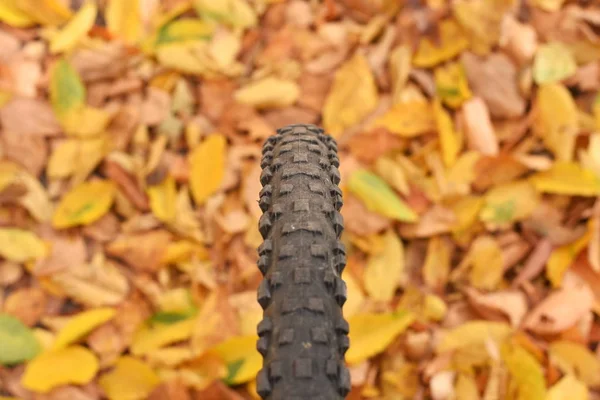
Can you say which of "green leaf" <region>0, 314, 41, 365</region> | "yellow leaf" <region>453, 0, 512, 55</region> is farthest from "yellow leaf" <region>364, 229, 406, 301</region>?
"green leaf" <region>0, 314, 41, 365</region>

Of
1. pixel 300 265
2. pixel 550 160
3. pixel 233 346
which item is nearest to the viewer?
pixel 300 265

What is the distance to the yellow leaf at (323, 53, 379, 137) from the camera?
0.87m

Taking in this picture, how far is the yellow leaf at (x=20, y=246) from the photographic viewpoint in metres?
0.80

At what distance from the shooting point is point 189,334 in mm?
755

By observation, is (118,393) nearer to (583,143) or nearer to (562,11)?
(583,143)

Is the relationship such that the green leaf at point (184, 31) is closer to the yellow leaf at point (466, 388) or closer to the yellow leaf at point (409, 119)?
the yellow leaf at point (409, 119)

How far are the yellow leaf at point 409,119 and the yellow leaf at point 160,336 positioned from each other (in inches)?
15.0

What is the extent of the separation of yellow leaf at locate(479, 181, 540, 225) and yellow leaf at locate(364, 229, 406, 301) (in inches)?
4.8

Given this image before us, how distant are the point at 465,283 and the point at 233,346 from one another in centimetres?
31

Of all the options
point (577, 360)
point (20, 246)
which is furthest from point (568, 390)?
point (20, 246)

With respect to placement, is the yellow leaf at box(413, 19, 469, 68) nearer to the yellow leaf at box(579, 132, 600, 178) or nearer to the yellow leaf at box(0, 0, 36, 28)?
the yellow leaf at box(579, 132, 600, 178)

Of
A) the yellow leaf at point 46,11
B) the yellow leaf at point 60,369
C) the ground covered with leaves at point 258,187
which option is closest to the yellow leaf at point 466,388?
the ground covered with leaves at point 258,187

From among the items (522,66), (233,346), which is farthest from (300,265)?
(522,66)

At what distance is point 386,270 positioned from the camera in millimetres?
786
